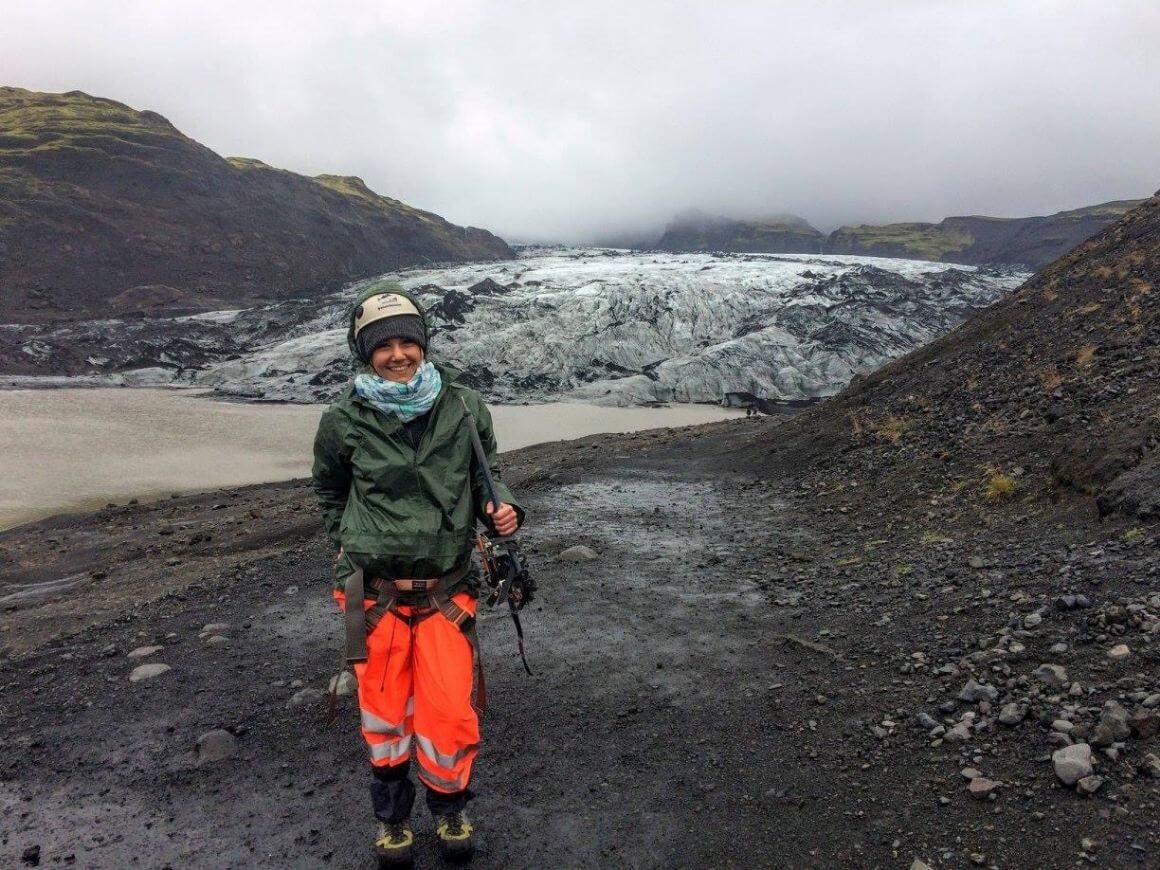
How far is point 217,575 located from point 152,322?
42.2 metres

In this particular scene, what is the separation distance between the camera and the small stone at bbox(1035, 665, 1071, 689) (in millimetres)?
3828

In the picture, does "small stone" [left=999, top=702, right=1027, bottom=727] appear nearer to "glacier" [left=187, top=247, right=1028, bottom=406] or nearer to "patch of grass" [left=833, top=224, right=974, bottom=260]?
"glacier" [left=187, top=247, right=1028, bottom=406]

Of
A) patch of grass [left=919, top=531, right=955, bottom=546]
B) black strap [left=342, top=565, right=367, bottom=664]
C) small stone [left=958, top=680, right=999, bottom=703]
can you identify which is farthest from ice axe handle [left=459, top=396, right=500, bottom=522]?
patch of grass [left=919, top=531, right=955, bottom=546]

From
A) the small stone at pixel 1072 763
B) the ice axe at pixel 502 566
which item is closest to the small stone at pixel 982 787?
the small stone at pixel 1072 763

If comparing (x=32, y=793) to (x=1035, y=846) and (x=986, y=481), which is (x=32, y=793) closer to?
(x=1035, y=846)

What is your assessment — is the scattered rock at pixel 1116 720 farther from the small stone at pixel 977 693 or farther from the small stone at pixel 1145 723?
the small stone at pixel 977 693

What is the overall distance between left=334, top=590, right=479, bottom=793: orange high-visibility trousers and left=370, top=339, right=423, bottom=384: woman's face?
0.99m

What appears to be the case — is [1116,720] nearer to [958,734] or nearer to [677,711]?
[958,734]

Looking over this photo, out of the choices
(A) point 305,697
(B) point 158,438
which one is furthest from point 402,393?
(B) point 158,438

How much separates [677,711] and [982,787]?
175 cm

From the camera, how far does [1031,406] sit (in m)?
9.30

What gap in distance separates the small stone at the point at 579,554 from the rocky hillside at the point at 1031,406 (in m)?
3.54

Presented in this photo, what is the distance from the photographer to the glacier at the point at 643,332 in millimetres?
34875

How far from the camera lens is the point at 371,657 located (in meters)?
3.12
